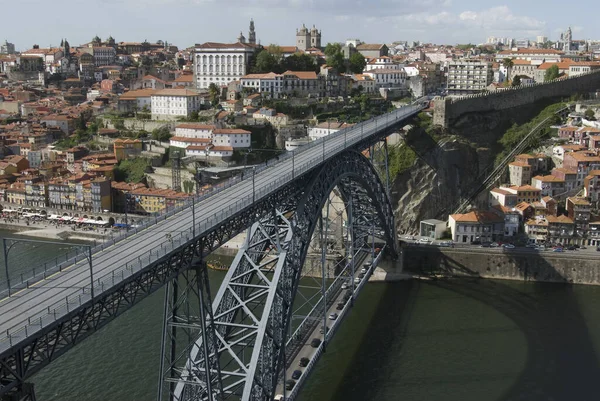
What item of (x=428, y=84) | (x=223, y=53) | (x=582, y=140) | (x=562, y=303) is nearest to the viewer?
(x=562, y=303)

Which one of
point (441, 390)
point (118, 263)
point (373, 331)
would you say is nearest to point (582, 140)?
point (373, 331)

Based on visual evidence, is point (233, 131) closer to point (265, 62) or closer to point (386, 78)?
point (265, 62)

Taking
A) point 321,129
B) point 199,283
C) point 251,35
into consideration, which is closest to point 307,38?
point 251,35

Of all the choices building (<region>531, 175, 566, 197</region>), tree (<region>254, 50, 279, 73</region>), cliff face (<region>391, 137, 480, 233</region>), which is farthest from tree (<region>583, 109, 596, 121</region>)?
tree (<region>254, 50, 279, 73</region>)

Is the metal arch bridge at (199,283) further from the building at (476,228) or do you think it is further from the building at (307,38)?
the building at (307,38)

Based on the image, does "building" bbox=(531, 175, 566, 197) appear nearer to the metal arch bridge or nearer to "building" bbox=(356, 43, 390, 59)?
the metal arch bridge

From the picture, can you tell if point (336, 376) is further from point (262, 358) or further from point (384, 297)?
point (384, 297)

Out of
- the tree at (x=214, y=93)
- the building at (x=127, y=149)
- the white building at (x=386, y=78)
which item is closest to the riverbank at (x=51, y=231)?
the building at (x=127, y=149)
